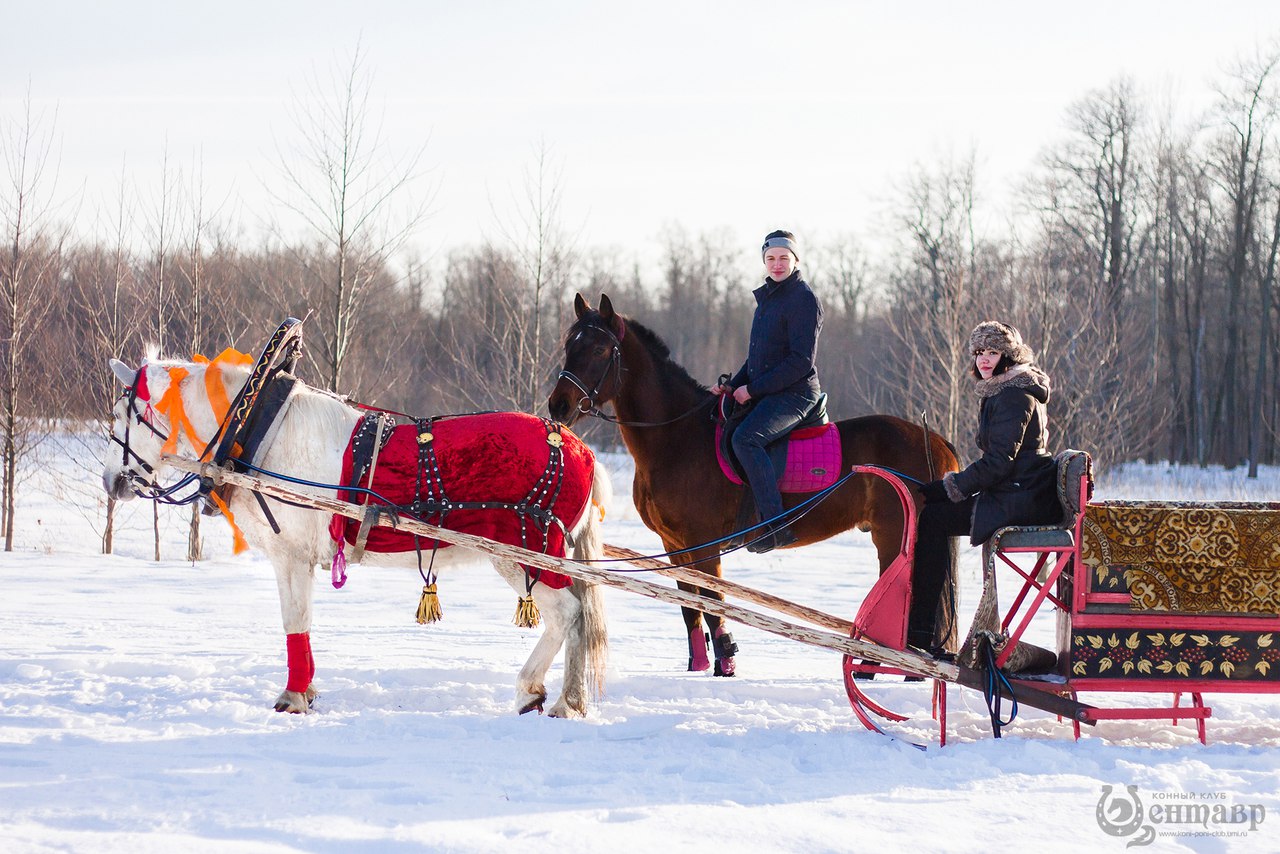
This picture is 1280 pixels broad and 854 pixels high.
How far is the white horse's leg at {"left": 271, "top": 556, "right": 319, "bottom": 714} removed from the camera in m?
5.41

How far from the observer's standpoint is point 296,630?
5438 millimetres

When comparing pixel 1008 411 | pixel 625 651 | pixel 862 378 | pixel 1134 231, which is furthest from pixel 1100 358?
pixel 862 378

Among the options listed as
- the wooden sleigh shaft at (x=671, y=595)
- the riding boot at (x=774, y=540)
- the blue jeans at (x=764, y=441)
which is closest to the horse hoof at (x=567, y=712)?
the wooden sleigh shaft at (x=671, y=595)

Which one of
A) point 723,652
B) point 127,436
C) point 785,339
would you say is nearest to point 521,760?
point 723,652

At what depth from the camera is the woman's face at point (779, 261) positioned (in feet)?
21.4

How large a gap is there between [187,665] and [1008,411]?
4.96m

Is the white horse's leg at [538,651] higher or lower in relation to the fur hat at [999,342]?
lower

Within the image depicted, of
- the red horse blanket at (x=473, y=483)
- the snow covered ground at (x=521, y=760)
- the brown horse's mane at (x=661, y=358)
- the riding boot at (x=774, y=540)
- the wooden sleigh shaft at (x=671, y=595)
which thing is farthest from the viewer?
the brown horse's mane at (x=661, y=358)

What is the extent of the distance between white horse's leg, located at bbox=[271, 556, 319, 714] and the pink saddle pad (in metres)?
2.61

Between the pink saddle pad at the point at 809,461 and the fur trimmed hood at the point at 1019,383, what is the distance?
152 centimetres

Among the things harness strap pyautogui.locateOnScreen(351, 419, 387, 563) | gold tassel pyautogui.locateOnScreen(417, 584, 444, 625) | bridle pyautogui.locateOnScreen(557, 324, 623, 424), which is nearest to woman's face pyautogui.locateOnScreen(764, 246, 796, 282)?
bridle pyautogui.locateOnScreen(557, 324, 623, 424)

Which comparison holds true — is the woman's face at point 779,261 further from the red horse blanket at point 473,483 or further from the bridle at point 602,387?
the red horse blanket at point 473,483

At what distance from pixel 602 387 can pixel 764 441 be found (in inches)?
42.2

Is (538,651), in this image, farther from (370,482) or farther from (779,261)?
(779,261)
